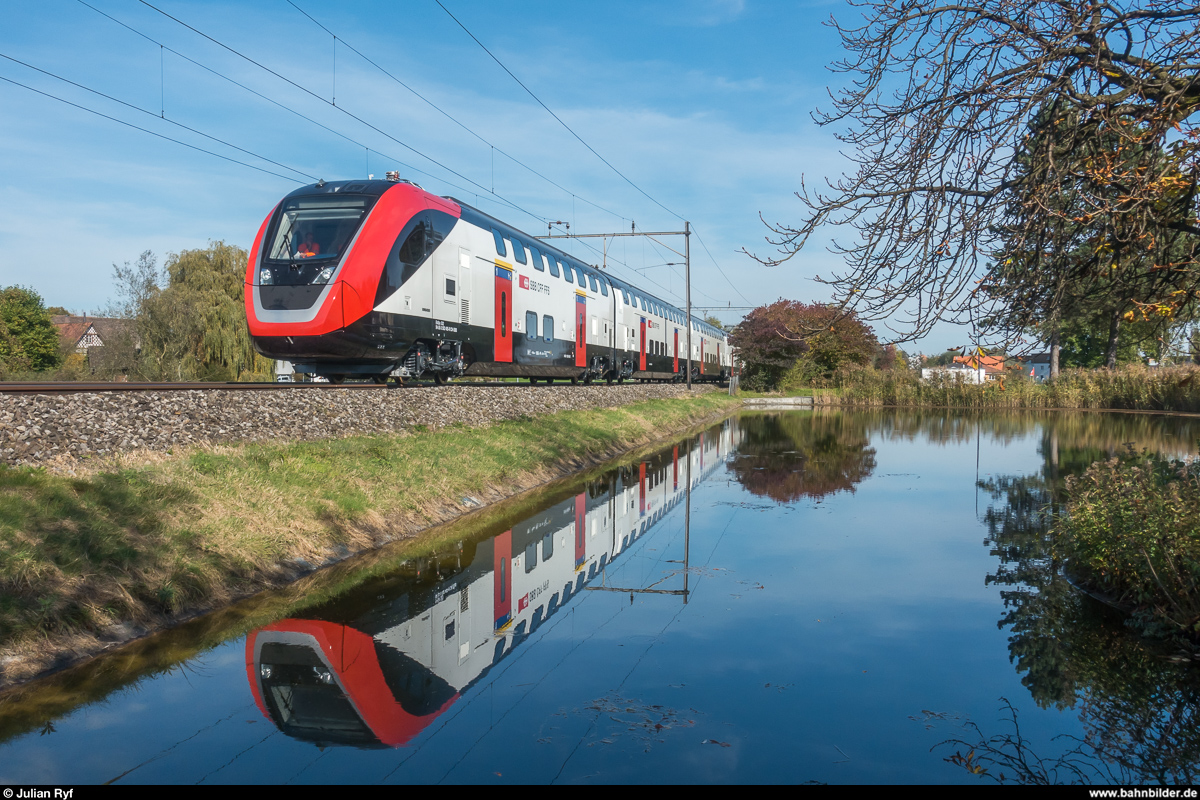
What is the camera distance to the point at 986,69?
652 centimetres

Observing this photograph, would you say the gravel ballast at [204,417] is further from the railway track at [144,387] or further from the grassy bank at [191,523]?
the grassy bank at [191,523]

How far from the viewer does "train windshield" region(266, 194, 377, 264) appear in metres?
13.8

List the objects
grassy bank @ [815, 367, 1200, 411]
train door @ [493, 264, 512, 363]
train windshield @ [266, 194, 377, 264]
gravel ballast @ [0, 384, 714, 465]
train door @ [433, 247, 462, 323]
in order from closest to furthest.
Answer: gravel ballast @ [0, 384, 714, 465] < train windshield @ [266, 194, 377, 264] < train door @ [433, 247, 462, 323] < train door @ [493, 264, 512, 363] < grassy bank @ [815, 367, 1200, 411]

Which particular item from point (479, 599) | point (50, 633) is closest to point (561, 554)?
point (479, 599)

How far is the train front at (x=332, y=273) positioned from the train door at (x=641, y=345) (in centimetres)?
2162

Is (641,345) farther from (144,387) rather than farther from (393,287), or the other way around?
(144,387)

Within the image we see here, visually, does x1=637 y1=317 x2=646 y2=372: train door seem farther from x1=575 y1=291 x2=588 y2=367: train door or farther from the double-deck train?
the double-deck train

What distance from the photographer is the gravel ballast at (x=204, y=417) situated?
7742mm

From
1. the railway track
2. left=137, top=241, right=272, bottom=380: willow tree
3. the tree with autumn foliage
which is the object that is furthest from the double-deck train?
the tree with autumn foliage

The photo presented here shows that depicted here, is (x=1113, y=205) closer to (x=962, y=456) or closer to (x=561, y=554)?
(x=561, y=554)

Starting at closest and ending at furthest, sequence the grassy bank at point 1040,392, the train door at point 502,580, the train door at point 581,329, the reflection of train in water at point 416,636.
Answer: the reflection of train in water at point 416,636 → the train door at point 502,580 → the train door at point 581,329 → the grassy bank at point 1040,392

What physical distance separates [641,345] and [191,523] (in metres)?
29.8

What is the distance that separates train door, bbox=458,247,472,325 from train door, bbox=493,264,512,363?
5.69 feet

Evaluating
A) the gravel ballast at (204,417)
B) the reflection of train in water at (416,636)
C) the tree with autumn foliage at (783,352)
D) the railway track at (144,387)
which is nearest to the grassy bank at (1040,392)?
the tree with autumn foliage at (783,352)
